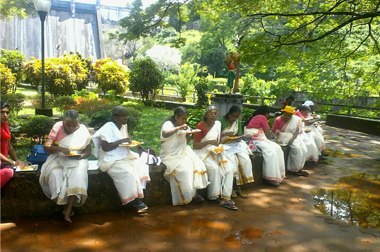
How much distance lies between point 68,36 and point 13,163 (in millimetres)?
37146

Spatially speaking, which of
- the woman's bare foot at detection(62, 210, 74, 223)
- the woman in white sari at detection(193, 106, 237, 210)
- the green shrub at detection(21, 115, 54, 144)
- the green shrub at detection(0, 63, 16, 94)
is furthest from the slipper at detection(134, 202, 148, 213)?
the green shrub at detection(0, 63, 16, 94)

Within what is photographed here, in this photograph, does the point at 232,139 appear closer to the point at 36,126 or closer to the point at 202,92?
the point at 36,126

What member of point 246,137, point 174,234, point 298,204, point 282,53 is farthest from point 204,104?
point 174,234

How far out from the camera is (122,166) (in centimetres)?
393

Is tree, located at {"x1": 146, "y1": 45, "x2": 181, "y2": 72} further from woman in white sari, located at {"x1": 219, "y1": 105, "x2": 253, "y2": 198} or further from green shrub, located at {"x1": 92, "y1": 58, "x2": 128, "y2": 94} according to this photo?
woman in white sari, located at {"x1": 219, "y1": 105, "x2": 253, "y2": 198}

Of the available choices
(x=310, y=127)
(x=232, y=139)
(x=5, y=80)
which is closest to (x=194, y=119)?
(x=310, y=127)

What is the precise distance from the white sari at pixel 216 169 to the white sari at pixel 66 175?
171cm

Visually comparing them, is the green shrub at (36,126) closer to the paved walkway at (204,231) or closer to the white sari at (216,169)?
the paved walkway at (204,231)

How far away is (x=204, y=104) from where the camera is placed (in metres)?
14.7

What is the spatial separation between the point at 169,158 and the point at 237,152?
1.17 m

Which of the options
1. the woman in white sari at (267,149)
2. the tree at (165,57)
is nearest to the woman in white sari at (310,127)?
the woman in white sari at (267,149)

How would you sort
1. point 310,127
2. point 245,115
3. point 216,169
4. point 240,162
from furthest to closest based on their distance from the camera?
1. point 245,115
2. point 310,127
3. point 240,162
4. point 216,169

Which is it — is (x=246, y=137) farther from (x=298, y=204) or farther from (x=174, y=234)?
(x=174, y=234)

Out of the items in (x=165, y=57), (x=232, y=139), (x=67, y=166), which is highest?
(x=165, y=57)
